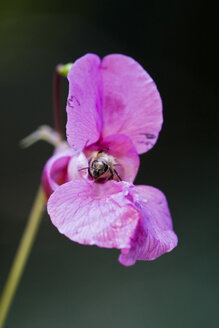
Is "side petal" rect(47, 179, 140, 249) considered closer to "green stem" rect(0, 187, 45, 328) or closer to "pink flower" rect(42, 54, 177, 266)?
"pink flower" rect(42, 54, 177, 266)

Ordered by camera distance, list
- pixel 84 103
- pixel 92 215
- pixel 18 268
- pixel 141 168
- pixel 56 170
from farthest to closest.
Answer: pixel 141 168, pixel 18 268, pixel 56 170, pixel 84 103, pixel 92 215

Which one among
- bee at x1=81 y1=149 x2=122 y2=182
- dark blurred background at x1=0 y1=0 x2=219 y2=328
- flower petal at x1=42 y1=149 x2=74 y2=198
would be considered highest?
bee at x1=81 y1=149 x2=122 y2=182

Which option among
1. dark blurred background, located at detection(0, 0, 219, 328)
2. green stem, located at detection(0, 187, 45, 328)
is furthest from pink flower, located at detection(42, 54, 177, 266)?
dark blurred background, located at detection(0, 0, 219, 328)

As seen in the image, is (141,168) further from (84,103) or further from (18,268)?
(84,103)

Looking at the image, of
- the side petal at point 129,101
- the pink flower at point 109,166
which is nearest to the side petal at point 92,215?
the pink flower at point 109,166

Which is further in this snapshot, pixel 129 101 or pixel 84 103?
pixel 129 101

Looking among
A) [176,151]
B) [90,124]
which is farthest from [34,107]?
[90,124]

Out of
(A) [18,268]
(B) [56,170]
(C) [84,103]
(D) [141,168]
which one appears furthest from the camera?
(D) [141,168]

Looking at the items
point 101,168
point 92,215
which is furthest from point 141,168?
point 92,215
